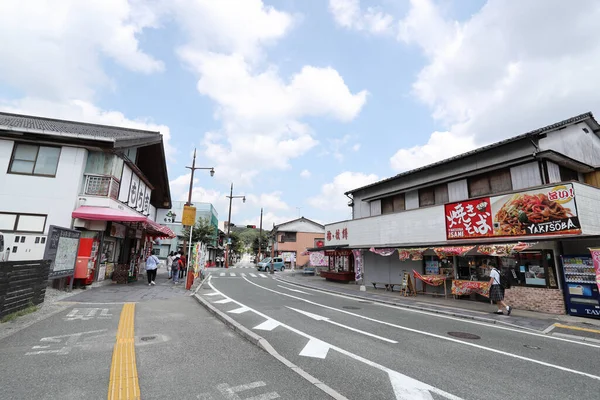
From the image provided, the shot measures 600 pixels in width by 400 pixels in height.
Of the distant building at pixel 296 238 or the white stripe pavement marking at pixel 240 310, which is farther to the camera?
the distant building at pixel 296 238

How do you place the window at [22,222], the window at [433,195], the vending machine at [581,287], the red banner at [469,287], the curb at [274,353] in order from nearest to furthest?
the curb at [274,353], the vending machine at [581,287], the red banner at [469,287], the window at [22,222], the window at [433,195]

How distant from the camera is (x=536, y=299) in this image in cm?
1138

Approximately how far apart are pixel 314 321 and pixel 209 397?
557 cm

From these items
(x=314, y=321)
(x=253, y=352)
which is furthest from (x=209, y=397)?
(x=314, y=321)

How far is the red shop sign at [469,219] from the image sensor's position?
13.3 m

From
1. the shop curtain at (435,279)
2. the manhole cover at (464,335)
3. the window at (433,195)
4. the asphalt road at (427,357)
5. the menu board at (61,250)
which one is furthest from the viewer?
the window at (433,195)

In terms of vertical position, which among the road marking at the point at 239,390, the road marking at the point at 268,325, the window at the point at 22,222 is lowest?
the road marking at the point at 268,325

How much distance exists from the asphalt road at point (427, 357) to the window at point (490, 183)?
7.45m

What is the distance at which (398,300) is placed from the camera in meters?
14.2

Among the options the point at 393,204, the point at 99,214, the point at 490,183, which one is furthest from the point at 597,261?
the point at 99,214

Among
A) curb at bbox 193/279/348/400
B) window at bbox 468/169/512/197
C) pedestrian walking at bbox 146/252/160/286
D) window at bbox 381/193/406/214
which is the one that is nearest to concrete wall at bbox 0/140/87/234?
pedestrian walking at bbox 146/252/160/286

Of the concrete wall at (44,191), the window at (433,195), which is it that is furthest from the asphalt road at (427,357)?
the concrete wall at (44,191)

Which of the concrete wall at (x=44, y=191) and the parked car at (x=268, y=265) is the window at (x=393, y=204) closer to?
the concrete wall at (x=44, y=191)

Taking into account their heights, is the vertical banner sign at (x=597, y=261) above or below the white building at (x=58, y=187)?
below
